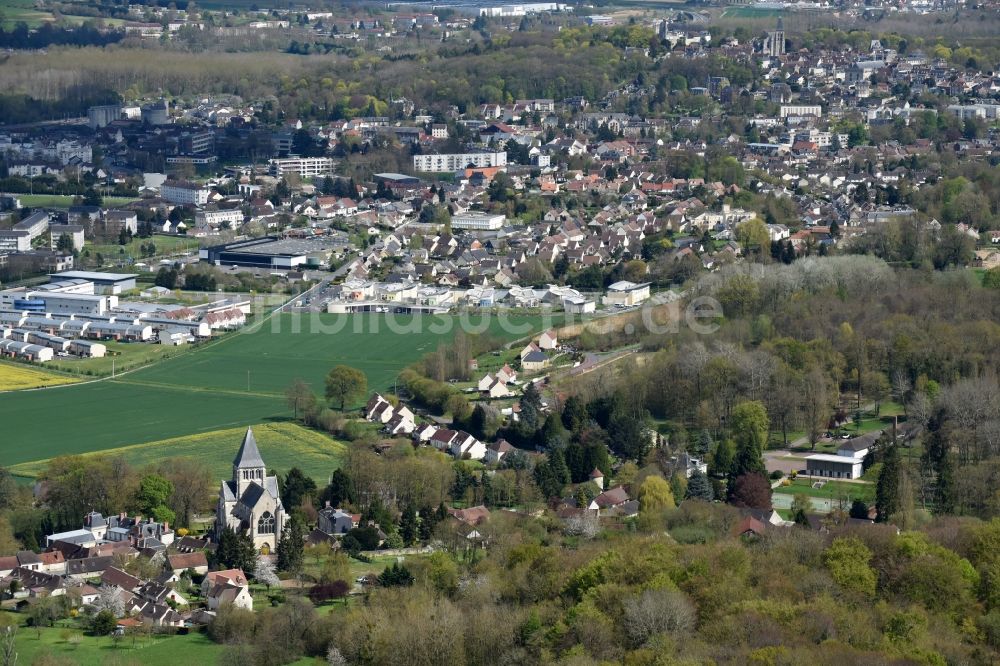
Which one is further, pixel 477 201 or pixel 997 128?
pixel 997 128

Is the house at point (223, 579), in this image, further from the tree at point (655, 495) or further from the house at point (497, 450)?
the house at point (497, 450)

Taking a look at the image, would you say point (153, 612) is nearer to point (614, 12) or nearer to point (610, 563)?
point (610, 563)

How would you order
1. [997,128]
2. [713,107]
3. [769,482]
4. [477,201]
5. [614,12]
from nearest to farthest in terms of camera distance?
[769,482] → [477,201] → [997,128] → [713,107] → [614,12]

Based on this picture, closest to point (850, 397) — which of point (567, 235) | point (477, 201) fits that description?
point (567, 235)

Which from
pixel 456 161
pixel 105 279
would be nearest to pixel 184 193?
pixel 456 161

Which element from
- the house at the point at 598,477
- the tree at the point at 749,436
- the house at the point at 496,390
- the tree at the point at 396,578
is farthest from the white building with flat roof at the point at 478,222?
the tree at the point at 396,578

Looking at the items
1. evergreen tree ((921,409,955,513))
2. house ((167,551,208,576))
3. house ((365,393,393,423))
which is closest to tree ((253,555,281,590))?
house ((167,551,208,576))

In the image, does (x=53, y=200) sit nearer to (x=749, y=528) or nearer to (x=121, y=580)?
(x=121, y=580)
